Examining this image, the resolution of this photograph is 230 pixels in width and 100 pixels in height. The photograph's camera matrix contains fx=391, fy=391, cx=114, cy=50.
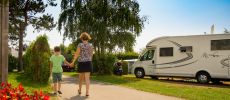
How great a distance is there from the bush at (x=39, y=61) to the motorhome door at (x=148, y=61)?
419 inches

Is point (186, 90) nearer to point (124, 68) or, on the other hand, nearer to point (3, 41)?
point (3, 41)

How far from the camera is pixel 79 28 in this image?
89.8ft

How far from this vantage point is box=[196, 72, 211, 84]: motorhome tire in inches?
844

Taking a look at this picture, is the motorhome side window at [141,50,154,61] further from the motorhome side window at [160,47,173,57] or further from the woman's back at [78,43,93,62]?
the woman's back at [78,43,93,62]

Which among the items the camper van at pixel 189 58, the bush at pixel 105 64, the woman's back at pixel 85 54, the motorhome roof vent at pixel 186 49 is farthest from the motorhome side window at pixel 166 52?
the woman's back at pixel 85 54

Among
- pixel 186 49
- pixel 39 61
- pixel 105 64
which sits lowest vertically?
pixel 105 64

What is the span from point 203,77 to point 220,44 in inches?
83.5

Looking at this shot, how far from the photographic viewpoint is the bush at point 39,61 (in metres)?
14.9

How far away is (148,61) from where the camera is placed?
82.7ft

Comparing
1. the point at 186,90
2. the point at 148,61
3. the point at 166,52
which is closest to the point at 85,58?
the point at 186,90

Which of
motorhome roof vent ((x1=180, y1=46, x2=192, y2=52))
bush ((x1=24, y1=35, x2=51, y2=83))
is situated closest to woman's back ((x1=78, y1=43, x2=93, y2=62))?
bush ((x1=24, y1=35, x2=51, y2=83))

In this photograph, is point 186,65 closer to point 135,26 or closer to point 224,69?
point 224,69

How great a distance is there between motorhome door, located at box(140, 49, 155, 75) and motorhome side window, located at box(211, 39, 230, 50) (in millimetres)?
4644

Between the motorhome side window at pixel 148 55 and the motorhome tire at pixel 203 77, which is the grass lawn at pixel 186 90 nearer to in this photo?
the motorhome tire at pixel 203 77
